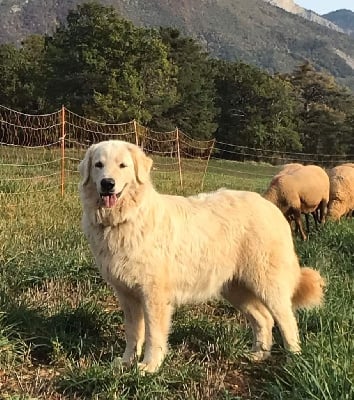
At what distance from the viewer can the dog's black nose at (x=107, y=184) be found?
4090mm

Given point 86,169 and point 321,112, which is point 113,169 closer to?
point 86,169

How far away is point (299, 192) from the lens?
10828 millimetres

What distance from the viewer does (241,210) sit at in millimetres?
4664

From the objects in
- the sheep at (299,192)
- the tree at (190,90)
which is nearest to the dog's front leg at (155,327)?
the sheep at (299,192)

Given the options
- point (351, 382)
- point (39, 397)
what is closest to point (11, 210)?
point (39, 397)

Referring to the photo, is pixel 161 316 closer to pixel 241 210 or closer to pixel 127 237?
pixel 127 237

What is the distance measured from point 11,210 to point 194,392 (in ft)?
19.6

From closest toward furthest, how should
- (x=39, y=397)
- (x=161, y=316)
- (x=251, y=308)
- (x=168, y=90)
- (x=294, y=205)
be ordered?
(x=39, y=397) < (x=161, y=316) < (x=251, y=308) < (x=294, y=205) < (x=168, y=90)

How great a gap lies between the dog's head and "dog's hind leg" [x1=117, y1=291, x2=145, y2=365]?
0.75 meters

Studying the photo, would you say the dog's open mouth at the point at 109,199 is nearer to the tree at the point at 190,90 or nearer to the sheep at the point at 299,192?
the sheep at the point at 299,192

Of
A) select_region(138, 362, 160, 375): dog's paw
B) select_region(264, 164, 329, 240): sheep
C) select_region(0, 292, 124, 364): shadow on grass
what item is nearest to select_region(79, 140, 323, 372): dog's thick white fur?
select_region(138, 362, 160, 375): dog's paw

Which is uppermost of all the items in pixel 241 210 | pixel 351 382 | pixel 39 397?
pixel 241 210

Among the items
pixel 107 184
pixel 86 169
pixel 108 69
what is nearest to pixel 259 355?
pixel 107 184

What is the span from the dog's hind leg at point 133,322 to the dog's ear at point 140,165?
2.90ft
